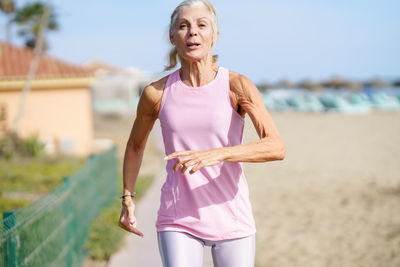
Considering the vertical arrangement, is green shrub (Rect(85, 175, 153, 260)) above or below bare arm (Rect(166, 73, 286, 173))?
below

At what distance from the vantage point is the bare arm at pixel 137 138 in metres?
2.22

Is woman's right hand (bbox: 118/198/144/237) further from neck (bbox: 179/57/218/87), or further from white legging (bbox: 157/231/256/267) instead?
neck (bbox: 179/57/218/87)

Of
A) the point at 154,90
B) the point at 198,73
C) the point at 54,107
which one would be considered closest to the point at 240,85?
the point at 198,73

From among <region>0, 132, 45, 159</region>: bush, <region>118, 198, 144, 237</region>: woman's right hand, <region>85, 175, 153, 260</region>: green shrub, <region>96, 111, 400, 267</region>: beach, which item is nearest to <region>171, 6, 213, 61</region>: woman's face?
<region>118, 198, 144, 237</region>: woman's right hand

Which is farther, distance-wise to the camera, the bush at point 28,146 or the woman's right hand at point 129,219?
the bush at point 28,146

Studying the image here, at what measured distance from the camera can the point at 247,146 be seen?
191 cm

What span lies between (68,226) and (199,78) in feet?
9.10

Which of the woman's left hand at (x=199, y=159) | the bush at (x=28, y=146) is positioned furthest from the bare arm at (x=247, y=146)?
the bush at (x=28, y=146)

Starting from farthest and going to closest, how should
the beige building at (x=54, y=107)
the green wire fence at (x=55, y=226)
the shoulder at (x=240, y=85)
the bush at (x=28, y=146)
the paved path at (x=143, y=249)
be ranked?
the beige building at (x=54, y=107), the bush at (x=28, y=146), the paved path at (x=143, y=249), the green wire fence at (x=55, y=226), the shoulder at (x=240, y=85)

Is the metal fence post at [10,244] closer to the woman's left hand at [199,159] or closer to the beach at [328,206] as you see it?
the woman's left hand at [199,159]

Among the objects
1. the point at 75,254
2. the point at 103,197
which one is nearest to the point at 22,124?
the point at 103,197

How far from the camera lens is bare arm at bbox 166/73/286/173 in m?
1.86

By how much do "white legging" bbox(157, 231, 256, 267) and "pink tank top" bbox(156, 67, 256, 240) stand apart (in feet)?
0.11

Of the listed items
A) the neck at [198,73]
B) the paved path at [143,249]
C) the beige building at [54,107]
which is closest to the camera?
the neck at [198,73]
